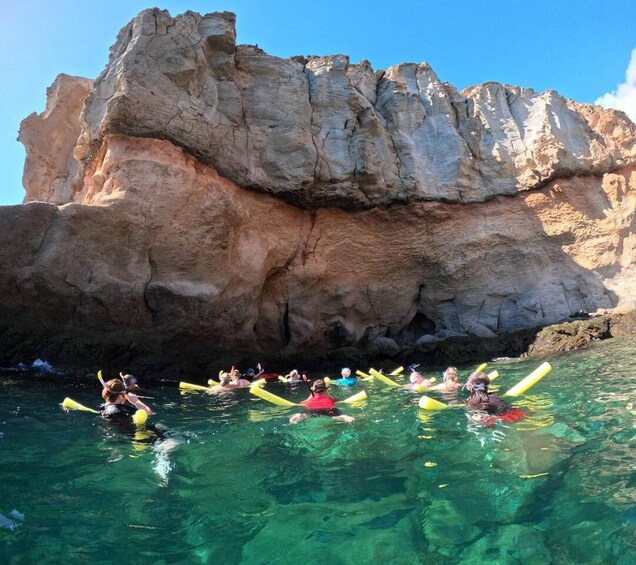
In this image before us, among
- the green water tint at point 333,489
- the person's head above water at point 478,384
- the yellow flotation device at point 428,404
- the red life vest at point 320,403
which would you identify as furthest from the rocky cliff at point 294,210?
the person's head above water at point 478,384

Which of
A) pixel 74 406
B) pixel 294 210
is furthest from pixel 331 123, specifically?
pixel 74 406

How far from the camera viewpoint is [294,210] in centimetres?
1753

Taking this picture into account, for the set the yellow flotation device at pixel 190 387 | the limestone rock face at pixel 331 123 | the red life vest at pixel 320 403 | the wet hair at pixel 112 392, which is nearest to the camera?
the wet hair at pixel 112 392

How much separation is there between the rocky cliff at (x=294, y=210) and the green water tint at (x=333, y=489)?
5.95 metres

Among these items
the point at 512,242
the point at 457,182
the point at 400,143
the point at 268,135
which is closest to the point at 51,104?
the point at 268,135

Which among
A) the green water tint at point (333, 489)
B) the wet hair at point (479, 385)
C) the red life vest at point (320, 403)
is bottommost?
the green water tint at point (333, 489)

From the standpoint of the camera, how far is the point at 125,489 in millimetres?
5113

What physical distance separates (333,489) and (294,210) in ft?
44.0

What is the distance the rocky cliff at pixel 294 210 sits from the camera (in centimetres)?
1352

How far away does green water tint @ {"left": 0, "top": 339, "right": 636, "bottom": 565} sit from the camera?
149 inches

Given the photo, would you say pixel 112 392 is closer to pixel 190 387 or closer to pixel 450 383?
pixel 190 387

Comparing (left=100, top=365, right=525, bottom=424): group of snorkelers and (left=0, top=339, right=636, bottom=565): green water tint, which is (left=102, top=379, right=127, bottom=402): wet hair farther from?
(left=0, top=339, right=636, bottom=565): green water tint

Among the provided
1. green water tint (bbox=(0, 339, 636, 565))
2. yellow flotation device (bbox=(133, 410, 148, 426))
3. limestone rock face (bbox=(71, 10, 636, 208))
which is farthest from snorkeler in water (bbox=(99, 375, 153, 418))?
limestone rock face (bbox=(71, 10, 636, 208))

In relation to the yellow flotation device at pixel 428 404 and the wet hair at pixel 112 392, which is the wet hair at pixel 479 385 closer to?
the yellow flotation device at pixel 428 404
